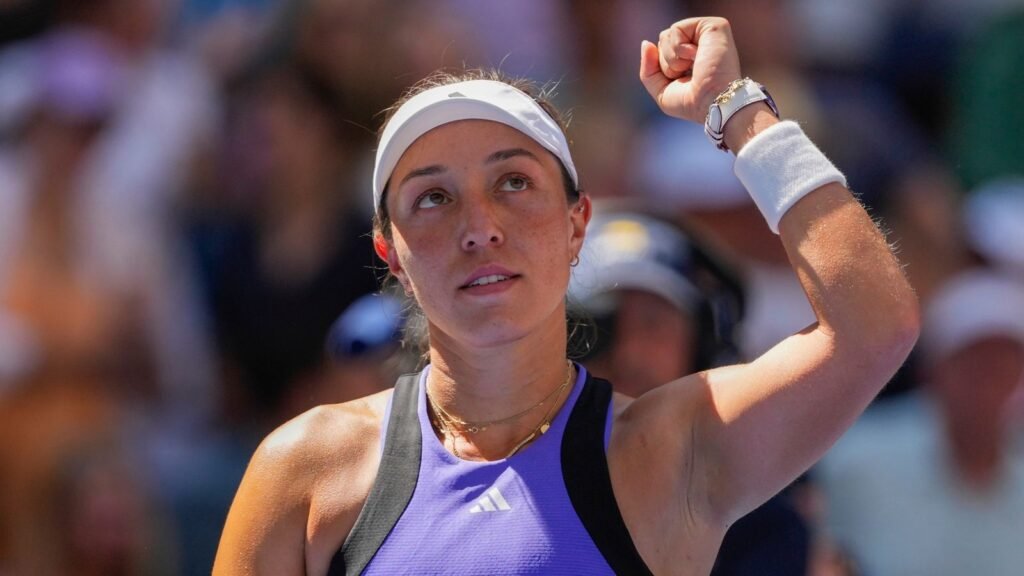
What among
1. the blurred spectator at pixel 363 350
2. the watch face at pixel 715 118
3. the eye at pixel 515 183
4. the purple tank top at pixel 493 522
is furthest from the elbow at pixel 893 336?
the blurred spectator at pixel 363 350

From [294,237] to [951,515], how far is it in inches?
92.9

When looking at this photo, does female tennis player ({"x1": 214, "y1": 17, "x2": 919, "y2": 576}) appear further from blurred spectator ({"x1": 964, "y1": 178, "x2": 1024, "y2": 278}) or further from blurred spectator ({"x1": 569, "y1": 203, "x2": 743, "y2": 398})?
blurred spectator ({"x1": 964, "y1": 178, "x2": 1024, "y2": 278})

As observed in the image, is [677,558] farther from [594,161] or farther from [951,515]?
[594,161]

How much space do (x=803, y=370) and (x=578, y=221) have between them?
21.9 inches

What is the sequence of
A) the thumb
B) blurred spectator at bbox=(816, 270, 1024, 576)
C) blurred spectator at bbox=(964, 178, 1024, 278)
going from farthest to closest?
blurred spectator at bbox=(964, 178, 1024, 278) → blurred spectator at bbox=(816, 270, 1024, 576) → the thumb

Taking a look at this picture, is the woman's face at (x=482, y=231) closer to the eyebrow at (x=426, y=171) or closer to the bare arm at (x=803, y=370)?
the eyebrow at (x=426, y=171)

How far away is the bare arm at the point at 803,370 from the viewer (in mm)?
2305

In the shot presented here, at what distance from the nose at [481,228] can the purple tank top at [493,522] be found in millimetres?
320

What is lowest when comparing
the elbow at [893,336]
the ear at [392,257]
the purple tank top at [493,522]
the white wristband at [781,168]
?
the purple tank top at [493,522]

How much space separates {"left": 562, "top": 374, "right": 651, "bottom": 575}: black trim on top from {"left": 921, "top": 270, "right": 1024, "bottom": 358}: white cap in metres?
2.74

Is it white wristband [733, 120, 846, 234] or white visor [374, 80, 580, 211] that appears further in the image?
white visor [374, 80, 580, 211]

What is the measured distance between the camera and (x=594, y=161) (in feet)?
17.9

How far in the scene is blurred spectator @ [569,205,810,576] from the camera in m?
3.62

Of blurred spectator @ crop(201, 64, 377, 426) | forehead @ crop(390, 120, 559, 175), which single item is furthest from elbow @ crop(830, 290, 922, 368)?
blurred spectator @ crop(201, 64, 377, 426)
